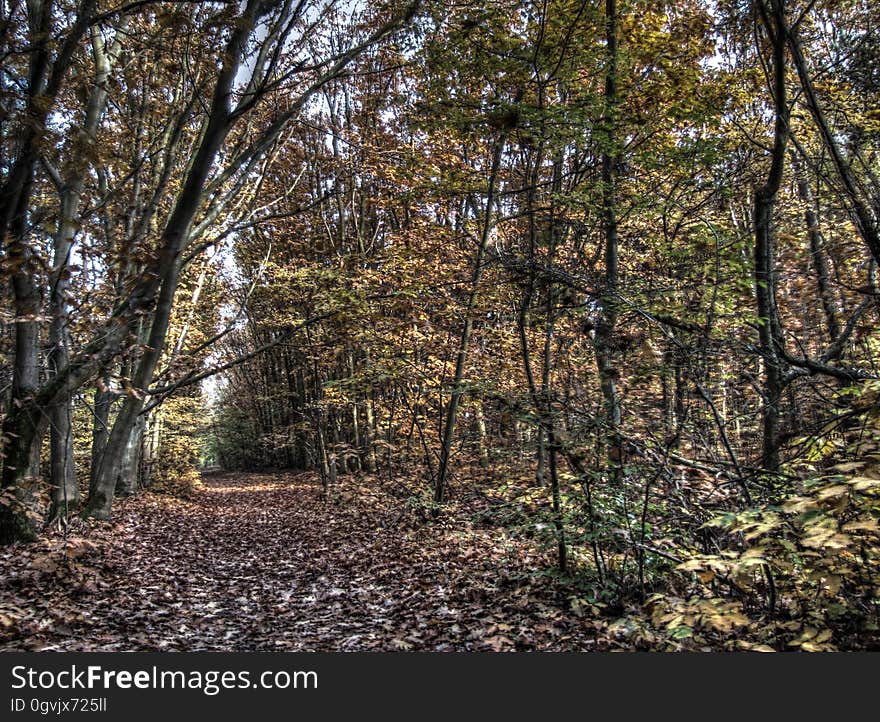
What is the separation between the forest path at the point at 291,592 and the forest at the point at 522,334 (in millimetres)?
54

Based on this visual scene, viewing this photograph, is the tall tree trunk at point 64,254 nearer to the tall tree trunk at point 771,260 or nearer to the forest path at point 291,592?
the forest path at point 291,592

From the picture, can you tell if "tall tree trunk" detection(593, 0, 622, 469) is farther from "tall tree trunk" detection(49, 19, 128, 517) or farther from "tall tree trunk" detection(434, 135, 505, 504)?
"tall tree trunk" detection(49, 19, 128, 517)

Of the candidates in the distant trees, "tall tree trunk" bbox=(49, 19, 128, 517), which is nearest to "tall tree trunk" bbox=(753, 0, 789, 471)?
the distant trees

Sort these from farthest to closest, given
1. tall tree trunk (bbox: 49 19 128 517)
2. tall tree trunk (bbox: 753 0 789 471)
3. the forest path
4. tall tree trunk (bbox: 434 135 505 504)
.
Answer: tall tree trunk (bbox: 434 135 505 504)
tall tree trunk (bbox: 49 19 128 517)
the forest path
tall tree trunk (bbox: 753 0 789 471)

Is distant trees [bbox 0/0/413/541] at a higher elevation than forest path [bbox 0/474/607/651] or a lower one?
higher

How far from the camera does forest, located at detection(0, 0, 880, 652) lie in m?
3.96

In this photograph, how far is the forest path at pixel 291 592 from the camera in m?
4.76

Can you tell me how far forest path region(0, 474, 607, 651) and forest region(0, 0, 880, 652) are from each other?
0.05 m

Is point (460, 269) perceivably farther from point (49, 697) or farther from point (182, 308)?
point (49, 697)

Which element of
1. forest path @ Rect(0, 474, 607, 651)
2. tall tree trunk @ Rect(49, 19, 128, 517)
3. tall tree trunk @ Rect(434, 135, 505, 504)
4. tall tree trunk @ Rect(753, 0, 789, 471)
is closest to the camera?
tall tree trunk @ Rect(753, 0, 789, 471)

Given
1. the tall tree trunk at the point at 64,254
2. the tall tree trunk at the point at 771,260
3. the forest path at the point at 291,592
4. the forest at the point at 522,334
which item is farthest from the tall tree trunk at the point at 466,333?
the tall tree trunk at the point at 64,254

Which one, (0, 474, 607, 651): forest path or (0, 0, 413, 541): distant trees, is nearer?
(0, 474, 607, 651): forest path

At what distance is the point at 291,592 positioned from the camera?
268 inches

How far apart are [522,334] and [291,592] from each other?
4523 mm
